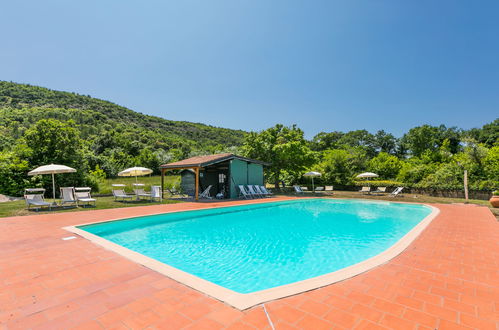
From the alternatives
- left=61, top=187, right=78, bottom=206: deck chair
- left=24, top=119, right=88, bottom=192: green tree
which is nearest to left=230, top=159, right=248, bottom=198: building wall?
left=61, top=187, right=78, bottom=206: deck chair

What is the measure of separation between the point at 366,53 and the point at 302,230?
46.6 feet

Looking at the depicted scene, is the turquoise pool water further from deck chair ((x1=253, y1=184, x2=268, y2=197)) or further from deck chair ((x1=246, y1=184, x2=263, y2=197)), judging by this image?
deck chair ((x1=253, y1=184, x2=268, y2=197))

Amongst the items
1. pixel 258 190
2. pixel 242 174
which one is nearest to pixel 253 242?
pixel 242 174

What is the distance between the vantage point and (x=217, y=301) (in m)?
2.45

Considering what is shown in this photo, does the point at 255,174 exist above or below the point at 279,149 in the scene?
below

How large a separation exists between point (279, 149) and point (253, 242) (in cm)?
1341

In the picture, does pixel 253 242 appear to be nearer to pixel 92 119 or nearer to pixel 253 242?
pixel 253 242

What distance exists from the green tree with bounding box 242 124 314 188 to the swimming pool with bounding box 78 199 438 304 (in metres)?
9.75

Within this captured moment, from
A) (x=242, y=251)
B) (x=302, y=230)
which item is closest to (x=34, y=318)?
(x=242, y=251)

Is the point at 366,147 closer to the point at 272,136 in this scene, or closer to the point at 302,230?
the point at 272,136

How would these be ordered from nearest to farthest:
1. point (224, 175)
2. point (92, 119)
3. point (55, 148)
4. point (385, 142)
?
point (55, 148) < point (224, 175) < point (92, 119) < point (385, 142)

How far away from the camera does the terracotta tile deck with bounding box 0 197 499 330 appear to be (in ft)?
6.80

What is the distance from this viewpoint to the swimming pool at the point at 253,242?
13.7 feet

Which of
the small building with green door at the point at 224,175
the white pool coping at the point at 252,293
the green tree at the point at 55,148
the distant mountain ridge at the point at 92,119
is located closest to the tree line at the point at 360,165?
the small building with green door at the point at 224,175
